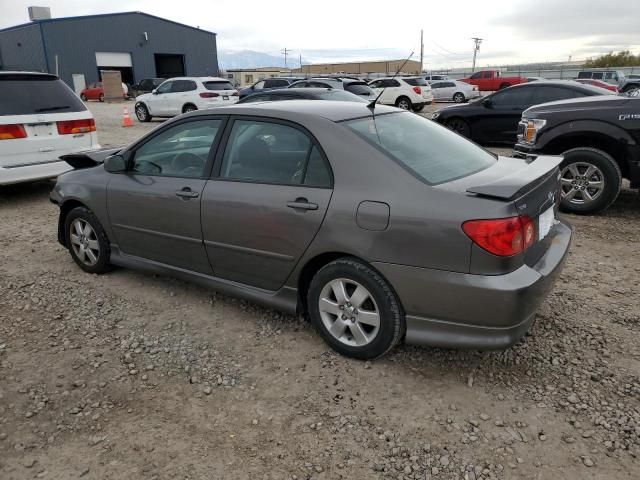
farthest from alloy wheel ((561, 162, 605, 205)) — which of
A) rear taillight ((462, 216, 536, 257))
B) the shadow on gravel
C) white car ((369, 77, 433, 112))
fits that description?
white car ((369, 77, 433, 112))

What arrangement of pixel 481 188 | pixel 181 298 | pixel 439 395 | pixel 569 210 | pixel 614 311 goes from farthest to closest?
pixel 569 210 < pixel 181 298 < pixel 614 311 < pixel 439 395 < pixel 481 188

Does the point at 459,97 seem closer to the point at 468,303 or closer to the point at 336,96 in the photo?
the point at 336,96

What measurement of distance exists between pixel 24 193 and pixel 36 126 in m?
1.61

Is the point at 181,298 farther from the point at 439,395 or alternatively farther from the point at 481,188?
the point at 481,188

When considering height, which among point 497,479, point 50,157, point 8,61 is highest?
point 8,61

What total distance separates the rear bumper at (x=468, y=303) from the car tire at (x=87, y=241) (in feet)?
8.74

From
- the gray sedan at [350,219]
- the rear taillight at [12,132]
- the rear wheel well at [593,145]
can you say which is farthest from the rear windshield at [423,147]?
the rear taillight at [12,132]

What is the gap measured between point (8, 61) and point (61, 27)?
8772 millimetres

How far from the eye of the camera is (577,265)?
4.59m

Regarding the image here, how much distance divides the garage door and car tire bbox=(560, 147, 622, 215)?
→ 40.7m

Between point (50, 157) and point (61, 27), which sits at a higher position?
point (61, 27)

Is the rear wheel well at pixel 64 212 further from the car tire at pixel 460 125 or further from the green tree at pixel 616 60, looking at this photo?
the green tree at pixel 616 60

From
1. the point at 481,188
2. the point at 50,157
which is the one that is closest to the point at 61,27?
the point at 50,157

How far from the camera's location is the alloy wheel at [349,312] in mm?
2986
